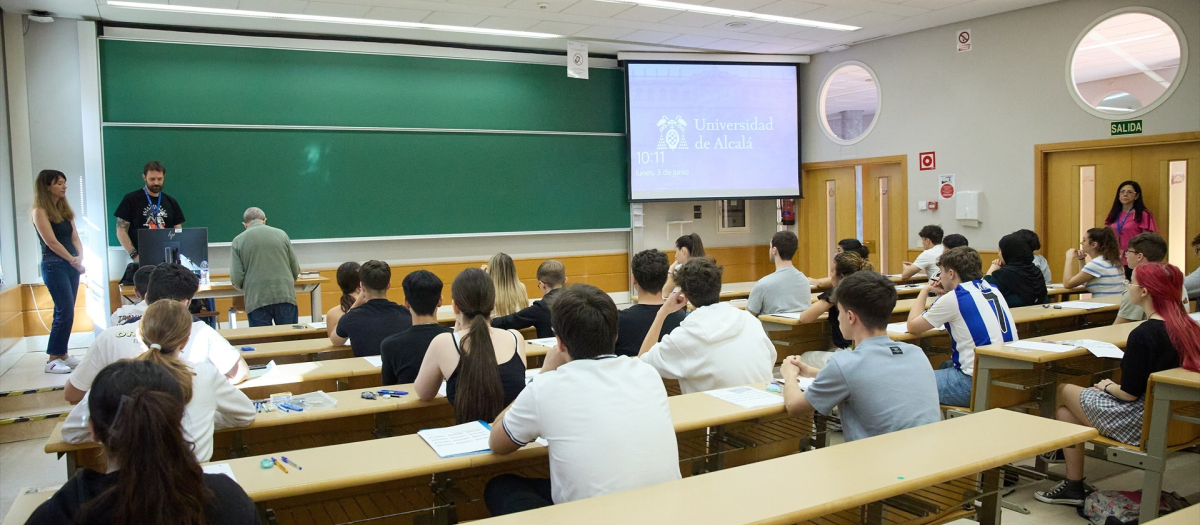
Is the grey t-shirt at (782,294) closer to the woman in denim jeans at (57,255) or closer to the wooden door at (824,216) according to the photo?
the woman in denim jeans at (57,255)

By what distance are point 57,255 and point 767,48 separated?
25.2 ft

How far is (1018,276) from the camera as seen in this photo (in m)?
5.39

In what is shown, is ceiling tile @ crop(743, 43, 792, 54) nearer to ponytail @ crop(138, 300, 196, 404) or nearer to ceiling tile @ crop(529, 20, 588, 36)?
ceiling tile @ crop(529, 20, 588, 36)

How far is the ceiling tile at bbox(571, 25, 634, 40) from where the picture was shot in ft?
27.6

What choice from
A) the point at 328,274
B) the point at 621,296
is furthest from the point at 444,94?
the point at 621,296

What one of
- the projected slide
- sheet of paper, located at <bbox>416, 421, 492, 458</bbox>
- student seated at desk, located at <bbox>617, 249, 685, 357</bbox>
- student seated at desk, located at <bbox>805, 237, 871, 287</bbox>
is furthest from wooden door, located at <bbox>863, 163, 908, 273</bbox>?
sheet of paper, located at <bbox>416, 421, 492, 458</bbox>

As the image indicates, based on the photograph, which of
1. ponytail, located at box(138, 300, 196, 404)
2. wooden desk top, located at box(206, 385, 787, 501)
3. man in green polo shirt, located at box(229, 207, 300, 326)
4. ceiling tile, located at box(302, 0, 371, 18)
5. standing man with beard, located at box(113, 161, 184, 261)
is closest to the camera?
wooden desk top, located at box(206, 385, 787, 501)

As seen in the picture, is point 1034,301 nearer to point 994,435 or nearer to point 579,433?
point 994,435

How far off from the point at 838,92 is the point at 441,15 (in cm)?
586

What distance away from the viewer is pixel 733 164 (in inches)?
396

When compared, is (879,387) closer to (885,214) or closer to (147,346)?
(147,346)

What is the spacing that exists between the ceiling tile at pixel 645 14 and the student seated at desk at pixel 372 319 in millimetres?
4566

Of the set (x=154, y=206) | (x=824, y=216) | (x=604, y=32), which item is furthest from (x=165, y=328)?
(x=824, y=216)

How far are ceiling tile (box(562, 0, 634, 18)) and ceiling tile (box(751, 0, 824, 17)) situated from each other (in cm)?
138
